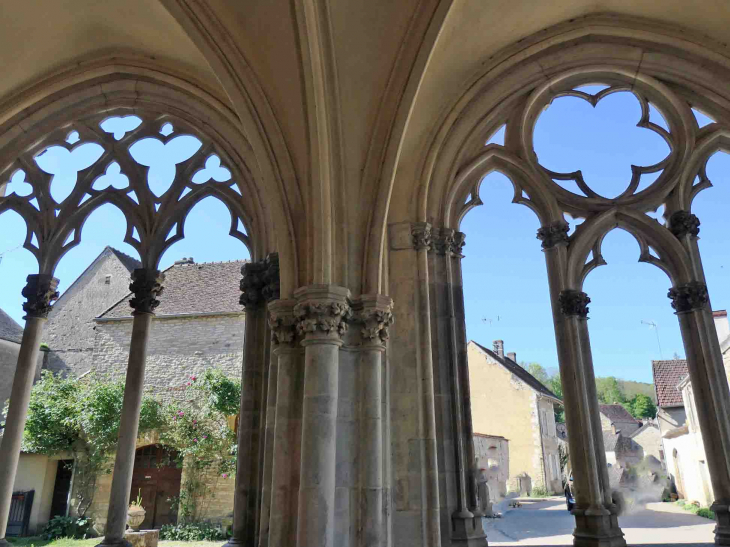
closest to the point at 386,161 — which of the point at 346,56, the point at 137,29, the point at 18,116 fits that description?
the point at 346,56

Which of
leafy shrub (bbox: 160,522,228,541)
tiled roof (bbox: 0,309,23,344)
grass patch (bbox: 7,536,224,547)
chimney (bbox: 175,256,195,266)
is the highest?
chimney (bbox: 175,256,195,266)

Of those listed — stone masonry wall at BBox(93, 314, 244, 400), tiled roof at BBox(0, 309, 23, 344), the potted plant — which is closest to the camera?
the potted plant

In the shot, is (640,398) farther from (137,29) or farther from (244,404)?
(137,29)

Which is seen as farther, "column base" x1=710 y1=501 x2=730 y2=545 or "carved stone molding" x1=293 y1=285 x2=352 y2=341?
"column base" x1=710 y1=501 x2=730 y2=545

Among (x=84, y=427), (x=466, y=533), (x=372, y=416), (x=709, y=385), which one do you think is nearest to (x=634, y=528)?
(x=709, y=385)

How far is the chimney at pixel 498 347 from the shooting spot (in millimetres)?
17998

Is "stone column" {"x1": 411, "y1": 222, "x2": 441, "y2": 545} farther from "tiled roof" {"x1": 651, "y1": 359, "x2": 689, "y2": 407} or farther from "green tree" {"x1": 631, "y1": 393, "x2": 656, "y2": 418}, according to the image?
"green tree" {"x1": 631, "y1": 393, "x2": 656, "y2": 418}

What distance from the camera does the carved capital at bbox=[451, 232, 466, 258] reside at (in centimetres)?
615

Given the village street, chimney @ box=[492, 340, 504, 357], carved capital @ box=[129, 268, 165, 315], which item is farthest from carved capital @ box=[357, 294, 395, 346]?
chimney @ box=[492, 340, 504, 357]

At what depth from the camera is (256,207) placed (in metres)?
6.60

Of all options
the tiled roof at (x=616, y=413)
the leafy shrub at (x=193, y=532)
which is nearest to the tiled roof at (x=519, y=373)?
the tiled roof at (x=616, y=413)

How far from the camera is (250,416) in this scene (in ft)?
18.5

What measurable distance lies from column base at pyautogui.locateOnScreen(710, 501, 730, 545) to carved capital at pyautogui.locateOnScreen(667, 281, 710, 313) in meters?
1.93

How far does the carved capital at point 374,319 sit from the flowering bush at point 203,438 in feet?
25.8
